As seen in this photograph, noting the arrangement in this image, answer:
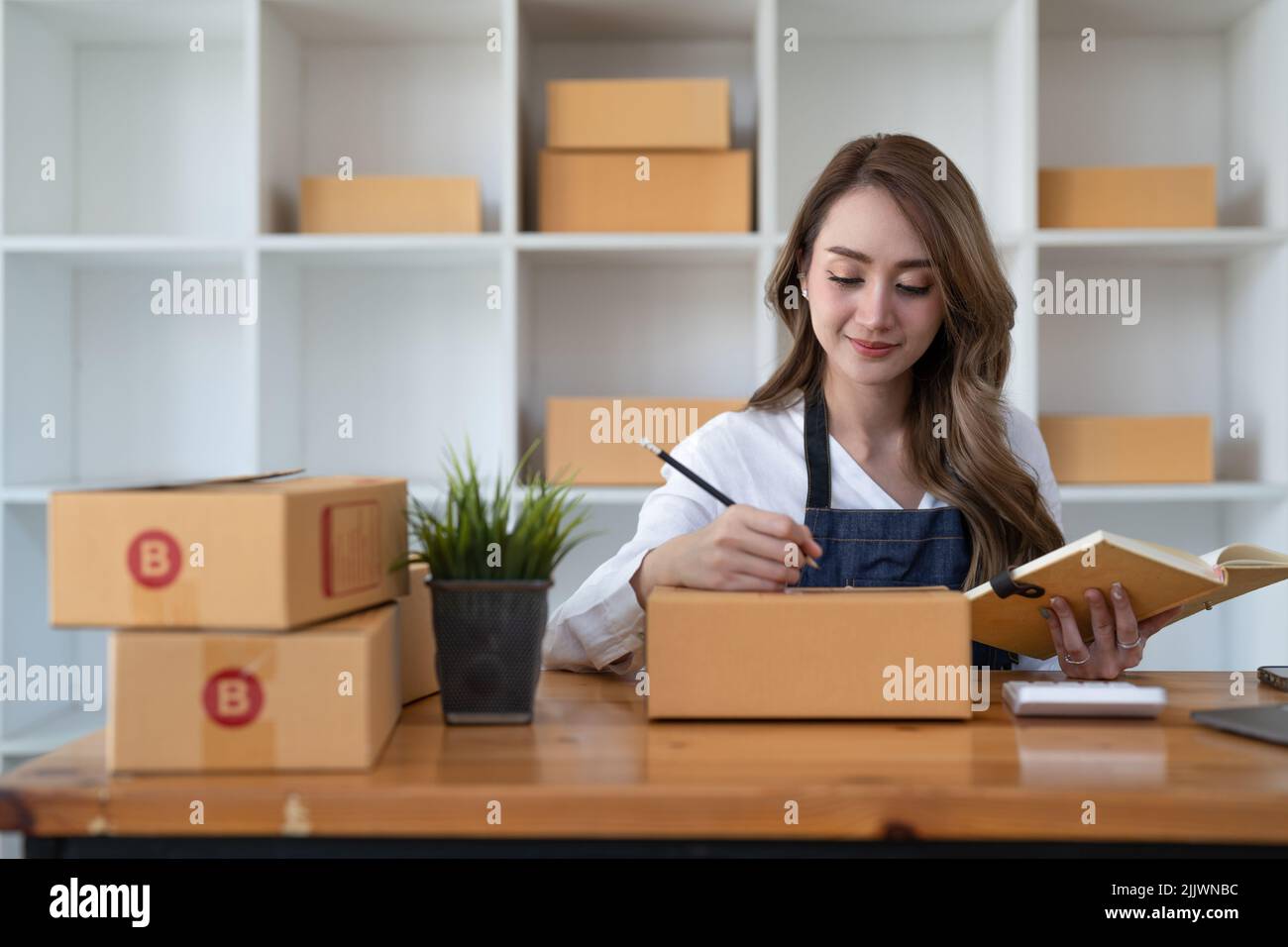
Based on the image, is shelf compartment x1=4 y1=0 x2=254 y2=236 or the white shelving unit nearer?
the white shelving unit

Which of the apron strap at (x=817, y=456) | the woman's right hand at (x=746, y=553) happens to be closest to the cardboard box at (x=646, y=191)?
the apron strap at (x=817, y=456)

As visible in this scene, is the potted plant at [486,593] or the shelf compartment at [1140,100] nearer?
the potted plant at [486,593]

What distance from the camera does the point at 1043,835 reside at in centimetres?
80

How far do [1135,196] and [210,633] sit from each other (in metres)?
2.28

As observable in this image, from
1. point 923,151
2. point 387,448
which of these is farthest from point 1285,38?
point 387,448

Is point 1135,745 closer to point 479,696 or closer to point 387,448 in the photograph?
point 479,696

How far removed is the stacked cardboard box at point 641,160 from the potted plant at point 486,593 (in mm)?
1567

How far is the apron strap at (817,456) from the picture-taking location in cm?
182

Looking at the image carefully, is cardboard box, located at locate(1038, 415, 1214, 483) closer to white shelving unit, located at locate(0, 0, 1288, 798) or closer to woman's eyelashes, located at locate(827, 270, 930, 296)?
white shelving unit, located at locate(0, 0, 1288, 798)

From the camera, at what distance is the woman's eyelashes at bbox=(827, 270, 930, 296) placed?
1707mm

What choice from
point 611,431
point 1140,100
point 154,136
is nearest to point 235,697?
point 611,431

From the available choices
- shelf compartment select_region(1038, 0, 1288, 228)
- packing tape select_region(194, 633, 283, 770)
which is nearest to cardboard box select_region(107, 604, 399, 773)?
packing tape select_region(194, 633, 283, 770)

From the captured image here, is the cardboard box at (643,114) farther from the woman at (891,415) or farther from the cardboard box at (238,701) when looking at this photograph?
the cardboard box at (238,701)

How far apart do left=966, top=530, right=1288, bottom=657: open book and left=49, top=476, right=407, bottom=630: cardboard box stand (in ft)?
2.15
